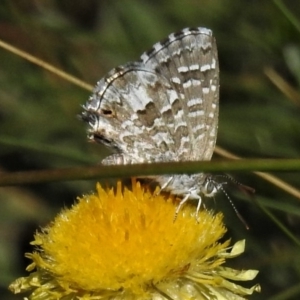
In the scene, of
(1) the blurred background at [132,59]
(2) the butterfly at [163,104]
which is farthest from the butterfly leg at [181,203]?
(1) the blurred background at [132,59]

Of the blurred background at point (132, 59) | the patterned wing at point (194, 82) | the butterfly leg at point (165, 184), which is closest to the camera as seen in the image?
the butterfly leg at point (165, 184)

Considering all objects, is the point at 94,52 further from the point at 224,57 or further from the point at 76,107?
the point at 224,57

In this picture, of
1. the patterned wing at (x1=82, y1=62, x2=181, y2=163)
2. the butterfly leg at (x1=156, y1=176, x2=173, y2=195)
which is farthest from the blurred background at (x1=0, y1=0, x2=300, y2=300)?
the butterfly leg at (x1=156, y1=176, x2=173, y2=195)

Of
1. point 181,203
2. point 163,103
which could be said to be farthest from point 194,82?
point 181,203

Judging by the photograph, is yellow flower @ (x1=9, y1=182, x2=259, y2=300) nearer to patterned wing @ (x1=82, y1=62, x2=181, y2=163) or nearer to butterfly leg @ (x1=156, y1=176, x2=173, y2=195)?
butterfly leg @ (x1=156, y1=176, x2=173, y2=195)

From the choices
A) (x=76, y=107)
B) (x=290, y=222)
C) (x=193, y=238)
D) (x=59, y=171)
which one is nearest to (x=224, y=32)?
(x=76, y=107)

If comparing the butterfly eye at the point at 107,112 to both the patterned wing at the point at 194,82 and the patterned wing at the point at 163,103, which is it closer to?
the patterned wing at the point at 163,103
